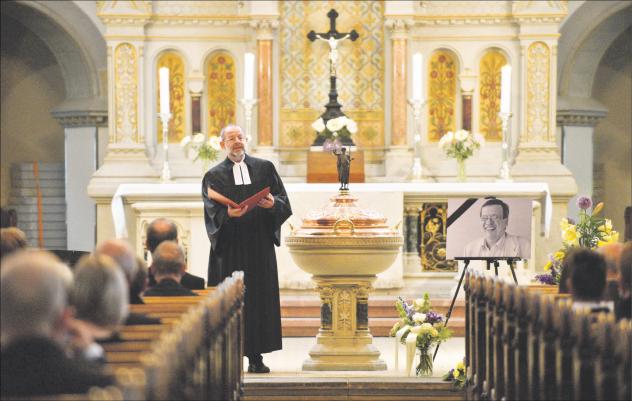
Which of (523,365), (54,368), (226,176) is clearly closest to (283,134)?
(226,176)

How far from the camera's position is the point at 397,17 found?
1361 centimetres

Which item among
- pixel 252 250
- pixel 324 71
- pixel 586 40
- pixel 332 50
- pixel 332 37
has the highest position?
pixel 586 40

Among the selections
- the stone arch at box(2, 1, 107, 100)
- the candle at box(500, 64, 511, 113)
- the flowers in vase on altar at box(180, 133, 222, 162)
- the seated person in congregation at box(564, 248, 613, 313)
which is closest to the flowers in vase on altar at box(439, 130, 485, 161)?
the candle at box(500, 64, 511, 113)

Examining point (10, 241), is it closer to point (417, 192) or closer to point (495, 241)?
point (495, 241)

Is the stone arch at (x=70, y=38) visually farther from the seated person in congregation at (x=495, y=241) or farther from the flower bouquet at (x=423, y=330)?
the seated person in congregation at (x=495, y=241)

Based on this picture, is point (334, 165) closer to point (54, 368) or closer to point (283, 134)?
point (283, 134)

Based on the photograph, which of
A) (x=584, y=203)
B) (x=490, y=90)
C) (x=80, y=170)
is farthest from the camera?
(x=80, y=170)

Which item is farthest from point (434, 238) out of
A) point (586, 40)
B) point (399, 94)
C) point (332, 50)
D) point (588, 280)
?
point (588, 280)

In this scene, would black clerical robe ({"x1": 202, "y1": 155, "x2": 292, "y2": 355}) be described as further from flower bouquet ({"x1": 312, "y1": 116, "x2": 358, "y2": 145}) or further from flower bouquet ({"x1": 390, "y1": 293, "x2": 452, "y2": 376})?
flower bouquet ({"x1": 312, "y1": 116, "x2": 358, "y2": 145})

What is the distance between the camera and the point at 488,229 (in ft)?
27.2

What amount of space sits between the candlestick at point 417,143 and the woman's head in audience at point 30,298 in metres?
9.70

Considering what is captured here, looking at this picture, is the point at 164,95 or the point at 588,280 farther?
the point at 164,95

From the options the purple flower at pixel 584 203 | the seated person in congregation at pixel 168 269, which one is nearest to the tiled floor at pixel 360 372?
the purple flower at pixel 584 203

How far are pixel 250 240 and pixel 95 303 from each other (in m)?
4.71
